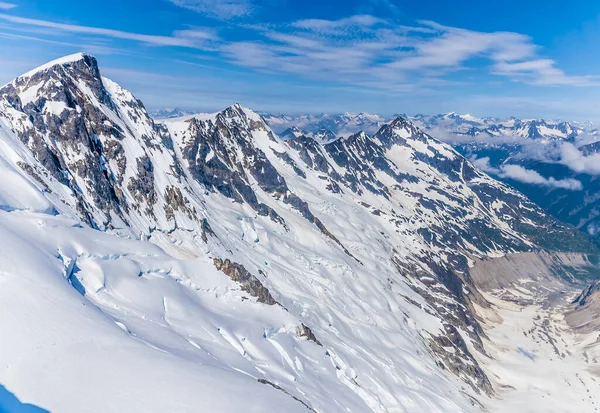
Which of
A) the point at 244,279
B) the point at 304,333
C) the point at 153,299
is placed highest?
the point at 153,299

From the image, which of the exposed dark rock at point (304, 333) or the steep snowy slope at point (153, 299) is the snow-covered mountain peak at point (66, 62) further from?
the exposed dark rock at point (304, 333)

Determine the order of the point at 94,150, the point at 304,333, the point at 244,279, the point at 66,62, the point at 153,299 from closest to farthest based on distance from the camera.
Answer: the point at 153,299 → the point at 304,333 → the point at 94,150 → the point at 244,279 → the point at 66,62

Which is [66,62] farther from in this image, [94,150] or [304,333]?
[304,333]

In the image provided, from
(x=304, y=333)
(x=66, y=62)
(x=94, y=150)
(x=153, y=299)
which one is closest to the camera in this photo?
(x=153, y=299)

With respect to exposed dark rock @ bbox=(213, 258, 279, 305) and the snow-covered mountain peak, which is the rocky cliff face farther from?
exposed dark rock @ bbox=(213, 258, 279, 305)

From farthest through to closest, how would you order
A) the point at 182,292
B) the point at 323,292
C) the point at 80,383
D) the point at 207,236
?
the point at 323,292, the point at 207,236, the point at 182,292, the point at 80,383

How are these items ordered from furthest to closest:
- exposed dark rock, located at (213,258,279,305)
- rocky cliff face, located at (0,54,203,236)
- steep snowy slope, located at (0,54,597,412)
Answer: exposed dark rock, located at (213,258,279,305) → rocky cliff face, located at (0,54,203,236) → steep snowy slope, located at (0,54,597,412)

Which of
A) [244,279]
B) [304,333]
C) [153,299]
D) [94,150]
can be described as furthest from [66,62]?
[304,333]

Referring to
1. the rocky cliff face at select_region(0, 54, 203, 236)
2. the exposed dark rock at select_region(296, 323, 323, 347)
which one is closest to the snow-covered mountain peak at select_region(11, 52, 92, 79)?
the rocky cliff face at select_region(0, 54, 203, 236)

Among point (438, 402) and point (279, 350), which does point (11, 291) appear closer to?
point (279, 350)

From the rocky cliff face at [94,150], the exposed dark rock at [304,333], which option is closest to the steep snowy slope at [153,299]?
the exposed dark rock at [304,333]

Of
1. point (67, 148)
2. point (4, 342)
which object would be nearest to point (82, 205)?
point (67, 148)
